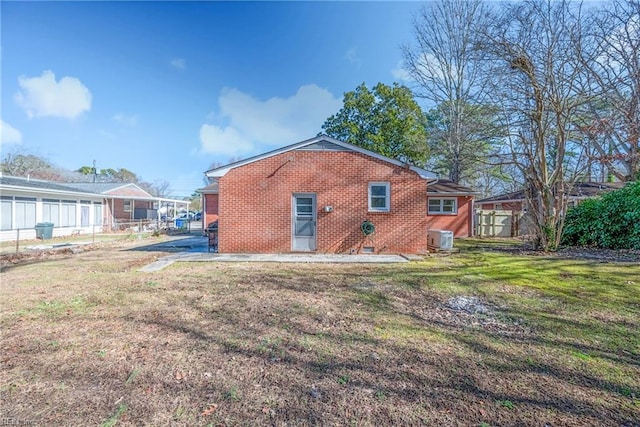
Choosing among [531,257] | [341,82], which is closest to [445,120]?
[341,82]

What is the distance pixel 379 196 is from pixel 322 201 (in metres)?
1.99

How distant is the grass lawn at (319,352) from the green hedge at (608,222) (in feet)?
21.4

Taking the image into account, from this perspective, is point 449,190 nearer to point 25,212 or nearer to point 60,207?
point 25,212

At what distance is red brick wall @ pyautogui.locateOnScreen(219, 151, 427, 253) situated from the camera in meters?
10.1

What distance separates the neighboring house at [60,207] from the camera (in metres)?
14.4

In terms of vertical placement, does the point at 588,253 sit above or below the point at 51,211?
below

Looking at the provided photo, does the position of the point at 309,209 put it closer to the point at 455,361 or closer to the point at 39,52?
the point at 455,361

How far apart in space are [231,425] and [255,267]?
5998mm

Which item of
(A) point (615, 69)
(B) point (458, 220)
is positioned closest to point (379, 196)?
(B) point (458, 220)

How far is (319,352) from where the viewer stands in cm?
326

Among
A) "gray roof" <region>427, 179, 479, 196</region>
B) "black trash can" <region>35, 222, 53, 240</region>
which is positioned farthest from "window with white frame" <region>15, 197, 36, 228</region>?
"gray roof" <region>427, 179, 479, 196</region>

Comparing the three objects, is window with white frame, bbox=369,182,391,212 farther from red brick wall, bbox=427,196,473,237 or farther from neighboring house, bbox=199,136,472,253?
red brick wall, bbox=427,196,473,237

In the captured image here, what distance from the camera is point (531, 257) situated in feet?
31.7

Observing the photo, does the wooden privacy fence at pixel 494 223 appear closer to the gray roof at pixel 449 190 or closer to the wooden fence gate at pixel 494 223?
the wooden fence gate at pixel 494 223
